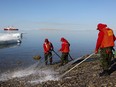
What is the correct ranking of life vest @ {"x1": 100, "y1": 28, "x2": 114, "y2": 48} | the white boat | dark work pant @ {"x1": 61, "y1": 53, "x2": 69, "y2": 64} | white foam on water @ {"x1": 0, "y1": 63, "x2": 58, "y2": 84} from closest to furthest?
1. life vest @ {"x1": 100, "y1": 28, "x2": 114, "y2": 48}
2. white foam on water @ {"x1": 0, "y1": 63, "x2": 58, "y2": 84}
3. dark work pant @ {"x1": 61, "y1": 53, "x2": 69, "y2": 64}
4. the white boat

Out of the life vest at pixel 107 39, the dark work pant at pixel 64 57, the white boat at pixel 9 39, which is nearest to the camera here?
the life vest at pixel 107 39

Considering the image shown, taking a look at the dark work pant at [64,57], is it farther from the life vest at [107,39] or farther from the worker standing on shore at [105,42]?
the life vest at [107,39]

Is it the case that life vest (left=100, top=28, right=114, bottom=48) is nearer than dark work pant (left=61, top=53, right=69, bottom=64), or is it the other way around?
life vest (left=100, top=28, right=114, bottom=48)

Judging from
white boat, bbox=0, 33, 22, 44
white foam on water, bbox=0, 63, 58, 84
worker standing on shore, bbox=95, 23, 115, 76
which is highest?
worker standing on shore, bbox=95, 23, 115, 76

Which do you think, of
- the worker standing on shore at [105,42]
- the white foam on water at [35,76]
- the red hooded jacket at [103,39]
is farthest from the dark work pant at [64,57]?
the red hooded jacket at [103,39]

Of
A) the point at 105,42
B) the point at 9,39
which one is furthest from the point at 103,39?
the point at 9,39

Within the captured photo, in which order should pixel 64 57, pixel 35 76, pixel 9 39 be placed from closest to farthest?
pixel 35 76 < pixel 64 57 < pixel 9 39

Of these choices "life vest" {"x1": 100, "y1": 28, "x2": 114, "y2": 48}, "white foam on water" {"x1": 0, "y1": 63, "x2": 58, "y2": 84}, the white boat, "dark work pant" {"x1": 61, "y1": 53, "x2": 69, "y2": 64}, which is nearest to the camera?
"life vest" {"x1": 100, "y1": 28, "x2": 114, "y2": 48}

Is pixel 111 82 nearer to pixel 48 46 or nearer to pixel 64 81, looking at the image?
pixel 64 81

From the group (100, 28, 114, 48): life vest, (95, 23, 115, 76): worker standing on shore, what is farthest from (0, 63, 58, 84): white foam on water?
(100, 28, 114, 48): life vest

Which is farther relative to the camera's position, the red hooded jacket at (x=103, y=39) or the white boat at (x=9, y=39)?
the white boat at (x=9, y=39)

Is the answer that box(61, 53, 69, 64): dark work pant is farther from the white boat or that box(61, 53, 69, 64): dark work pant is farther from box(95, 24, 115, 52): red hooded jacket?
the white boat

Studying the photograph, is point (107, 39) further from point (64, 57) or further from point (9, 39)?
point (9, 39)

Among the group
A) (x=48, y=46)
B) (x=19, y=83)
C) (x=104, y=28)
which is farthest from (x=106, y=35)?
(x=48, y=46)
